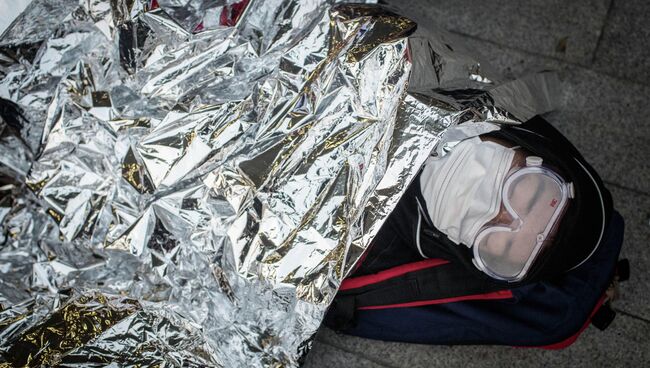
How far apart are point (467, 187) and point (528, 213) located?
10 cm

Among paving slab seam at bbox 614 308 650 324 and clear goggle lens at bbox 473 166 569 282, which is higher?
clear goggle lens at bbox 473 166 569 282

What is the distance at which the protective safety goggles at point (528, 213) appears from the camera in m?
0.75

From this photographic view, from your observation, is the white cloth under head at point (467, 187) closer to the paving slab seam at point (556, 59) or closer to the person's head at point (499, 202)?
the person's head at point (499, 202)

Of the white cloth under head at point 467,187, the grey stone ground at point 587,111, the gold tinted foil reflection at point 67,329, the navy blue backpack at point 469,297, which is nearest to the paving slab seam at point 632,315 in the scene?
A: the grey stone ground at point 587,111

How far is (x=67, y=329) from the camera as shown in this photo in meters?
0.76

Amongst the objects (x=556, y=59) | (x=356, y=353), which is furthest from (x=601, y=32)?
(x=356, y=353)

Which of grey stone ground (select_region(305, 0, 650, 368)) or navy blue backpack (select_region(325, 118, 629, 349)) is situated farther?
grey stone ground (select_region(305, 0, 650, 368))

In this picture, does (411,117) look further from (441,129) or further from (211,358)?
(211,358)

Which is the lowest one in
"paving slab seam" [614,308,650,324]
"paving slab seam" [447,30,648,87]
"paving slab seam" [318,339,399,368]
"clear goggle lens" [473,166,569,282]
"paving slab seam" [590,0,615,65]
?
"paving slab seam" [318,339,399,368]

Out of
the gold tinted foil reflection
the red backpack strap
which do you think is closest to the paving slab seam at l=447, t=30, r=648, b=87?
the red backpack strap

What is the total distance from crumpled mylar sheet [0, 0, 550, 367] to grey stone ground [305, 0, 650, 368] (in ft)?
1.08

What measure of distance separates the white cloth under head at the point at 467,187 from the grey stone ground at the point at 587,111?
332 millimetres

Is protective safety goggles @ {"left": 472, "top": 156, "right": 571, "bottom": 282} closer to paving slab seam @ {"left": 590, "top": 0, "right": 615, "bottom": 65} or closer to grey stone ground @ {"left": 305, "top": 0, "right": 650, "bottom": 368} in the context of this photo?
grey stone ground @ {"left": 305, "top": 0, "right": 650, "bottom": 368}

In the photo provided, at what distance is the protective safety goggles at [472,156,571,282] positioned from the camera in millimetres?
751
